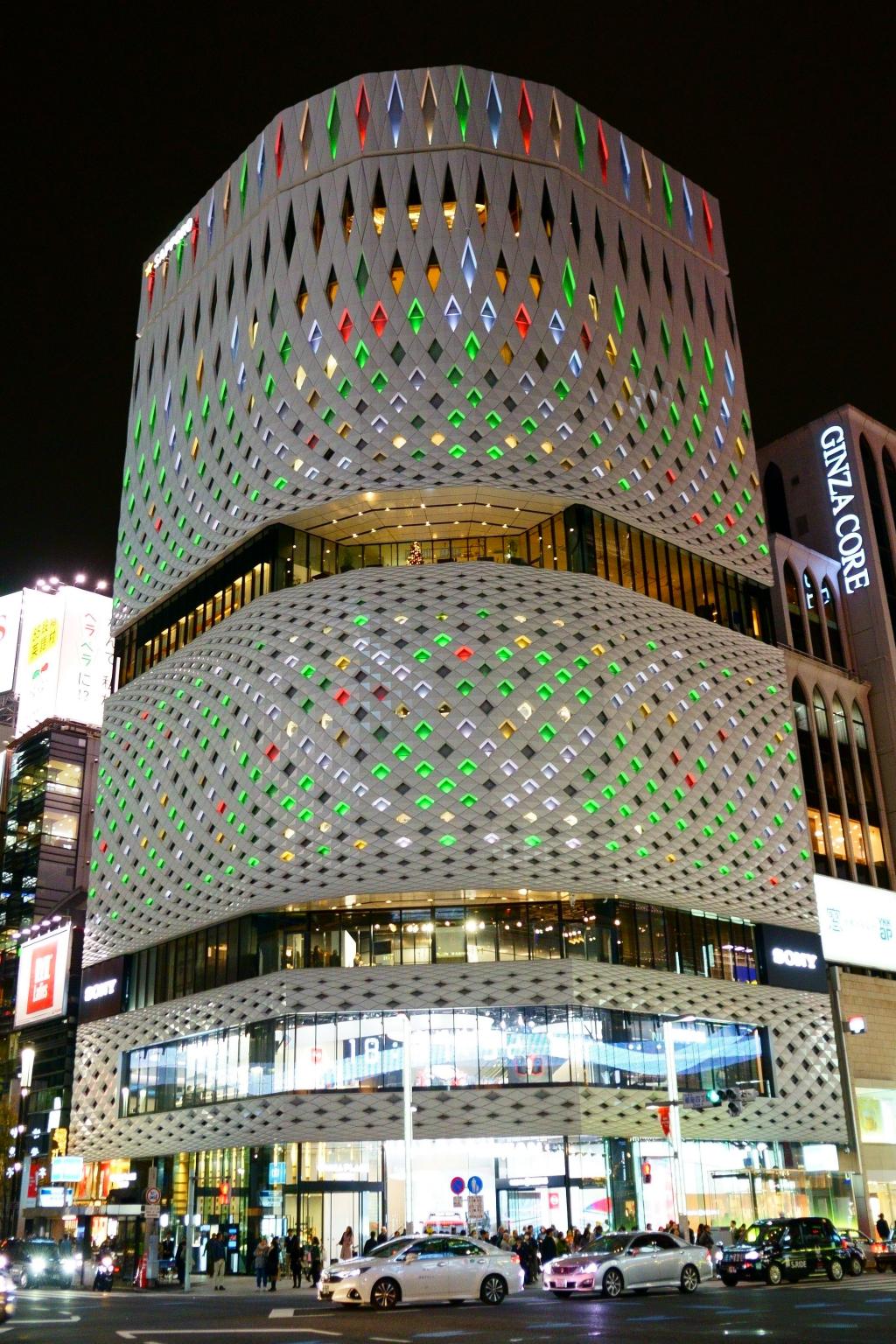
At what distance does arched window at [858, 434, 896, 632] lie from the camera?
279ft

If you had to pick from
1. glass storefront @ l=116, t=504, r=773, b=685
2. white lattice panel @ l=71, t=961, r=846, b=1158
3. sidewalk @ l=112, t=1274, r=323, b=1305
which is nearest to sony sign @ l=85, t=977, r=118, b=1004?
white lattice panel @ l=71, t=961, r=846, b=1158

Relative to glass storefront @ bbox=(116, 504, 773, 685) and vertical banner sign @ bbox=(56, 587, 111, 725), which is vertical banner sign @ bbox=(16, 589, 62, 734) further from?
glass storefront @ bbox=(116, 504, 773, 685)

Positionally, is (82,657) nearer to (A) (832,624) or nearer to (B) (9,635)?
(B) (9,635)

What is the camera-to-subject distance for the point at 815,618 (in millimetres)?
82062

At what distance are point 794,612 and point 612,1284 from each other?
175ft

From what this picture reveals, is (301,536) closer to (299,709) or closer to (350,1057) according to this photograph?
(299,709)

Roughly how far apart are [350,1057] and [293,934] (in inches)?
252

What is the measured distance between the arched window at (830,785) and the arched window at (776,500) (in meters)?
16.3

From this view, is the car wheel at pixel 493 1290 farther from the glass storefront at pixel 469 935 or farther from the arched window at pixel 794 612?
the arched window at pixel 794 612

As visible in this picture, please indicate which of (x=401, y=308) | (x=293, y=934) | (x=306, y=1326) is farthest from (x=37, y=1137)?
(x=306, y=1326)

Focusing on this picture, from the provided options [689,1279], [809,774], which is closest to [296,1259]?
[689,1279]

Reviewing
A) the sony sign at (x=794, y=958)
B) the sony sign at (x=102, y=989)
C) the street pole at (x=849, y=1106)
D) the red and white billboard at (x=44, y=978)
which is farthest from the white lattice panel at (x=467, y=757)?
the red and white billboard at (x=44, y=978)

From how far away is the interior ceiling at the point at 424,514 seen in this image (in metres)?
64.6

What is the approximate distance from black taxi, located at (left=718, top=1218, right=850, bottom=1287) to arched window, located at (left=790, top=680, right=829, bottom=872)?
1410 inches
